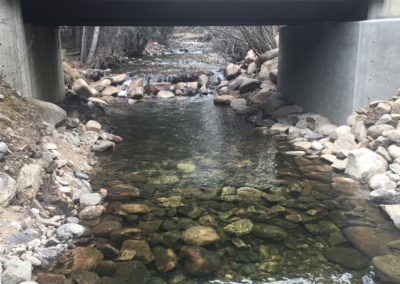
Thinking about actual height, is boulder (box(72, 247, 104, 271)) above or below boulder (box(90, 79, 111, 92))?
below

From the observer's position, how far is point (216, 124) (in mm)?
12078

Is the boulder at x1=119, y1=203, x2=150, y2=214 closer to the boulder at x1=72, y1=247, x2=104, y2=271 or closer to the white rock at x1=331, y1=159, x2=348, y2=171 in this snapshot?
the boulder at x1=72, y1=247, x2=104, y2=271

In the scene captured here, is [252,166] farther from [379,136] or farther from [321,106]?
[321,106]

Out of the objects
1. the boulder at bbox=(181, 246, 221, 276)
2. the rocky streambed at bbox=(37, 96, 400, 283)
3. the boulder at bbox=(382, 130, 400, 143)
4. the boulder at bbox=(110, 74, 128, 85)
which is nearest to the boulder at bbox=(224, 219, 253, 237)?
the rocky streambed at bbox=(37, 96, 400, 283)

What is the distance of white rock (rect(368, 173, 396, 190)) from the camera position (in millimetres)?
6602

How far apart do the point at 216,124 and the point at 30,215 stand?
7351 mm

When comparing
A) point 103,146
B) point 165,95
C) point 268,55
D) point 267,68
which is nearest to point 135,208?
point 103,146

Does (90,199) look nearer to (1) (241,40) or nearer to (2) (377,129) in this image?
(2) (377,129)

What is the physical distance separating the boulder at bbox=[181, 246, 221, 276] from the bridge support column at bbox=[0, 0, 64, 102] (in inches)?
201

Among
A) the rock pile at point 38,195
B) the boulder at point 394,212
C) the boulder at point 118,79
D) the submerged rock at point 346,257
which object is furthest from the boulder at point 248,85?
the submerged rock at point 346,257

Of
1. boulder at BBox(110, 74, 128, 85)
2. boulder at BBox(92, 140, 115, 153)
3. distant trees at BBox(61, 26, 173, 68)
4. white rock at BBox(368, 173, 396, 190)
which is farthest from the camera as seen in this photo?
distant trees at BBox(61, 26, 173, 68)

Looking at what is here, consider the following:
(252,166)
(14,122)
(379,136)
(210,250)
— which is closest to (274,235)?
(210,250)

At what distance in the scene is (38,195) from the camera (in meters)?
5.85

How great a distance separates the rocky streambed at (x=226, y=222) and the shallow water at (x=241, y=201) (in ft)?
0.05
